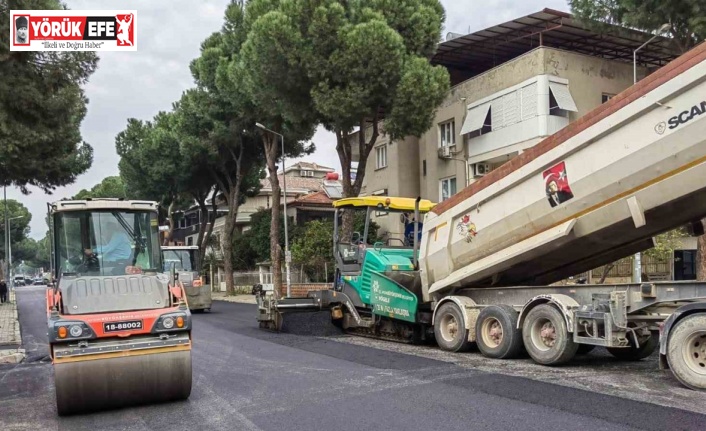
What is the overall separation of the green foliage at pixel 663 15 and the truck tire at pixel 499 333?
8015 mm

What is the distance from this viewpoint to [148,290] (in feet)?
24.9

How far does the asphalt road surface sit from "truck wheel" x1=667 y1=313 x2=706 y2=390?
991mm

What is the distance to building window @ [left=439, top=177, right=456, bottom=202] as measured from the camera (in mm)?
27984

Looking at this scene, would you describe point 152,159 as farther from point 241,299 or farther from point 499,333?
point 499,333

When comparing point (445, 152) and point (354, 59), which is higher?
point (354, 59)

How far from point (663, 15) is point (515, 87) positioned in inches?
378

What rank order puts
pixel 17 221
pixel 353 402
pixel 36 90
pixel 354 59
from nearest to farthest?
pixel 353 402, pixel 36 90, pixel 354 59, pixel 17 221

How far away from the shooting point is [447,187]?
92.9 ft

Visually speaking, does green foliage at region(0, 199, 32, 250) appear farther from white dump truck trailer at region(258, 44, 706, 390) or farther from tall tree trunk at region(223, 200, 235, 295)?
white dump truck trailer at region(258, 44, 706, 390)

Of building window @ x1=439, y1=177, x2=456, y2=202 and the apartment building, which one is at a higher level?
the apartment building

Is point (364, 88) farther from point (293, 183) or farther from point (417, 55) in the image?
point (293, 183)

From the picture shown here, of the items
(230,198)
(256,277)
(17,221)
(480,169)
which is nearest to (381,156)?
(480,169)

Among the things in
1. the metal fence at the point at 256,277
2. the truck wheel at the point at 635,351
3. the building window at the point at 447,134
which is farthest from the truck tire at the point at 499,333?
the metal fence at the point at 256,277

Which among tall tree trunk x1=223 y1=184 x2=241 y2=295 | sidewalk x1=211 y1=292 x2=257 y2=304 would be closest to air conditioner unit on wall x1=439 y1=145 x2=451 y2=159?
sidewalk x1=211 y1=292 x2=257 y2=304
